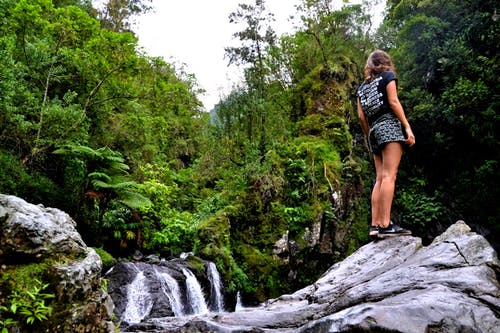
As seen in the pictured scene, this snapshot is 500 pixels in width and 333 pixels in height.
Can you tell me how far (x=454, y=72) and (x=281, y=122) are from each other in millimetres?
8066

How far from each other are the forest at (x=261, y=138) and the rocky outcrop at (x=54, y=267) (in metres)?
5.53

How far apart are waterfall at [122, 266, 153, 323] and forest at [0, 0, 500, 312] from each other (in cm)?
156

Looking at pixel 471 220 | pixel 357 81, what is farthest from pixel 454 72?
pixel 471 220

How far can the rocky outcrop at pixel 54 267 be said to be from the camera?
352cm

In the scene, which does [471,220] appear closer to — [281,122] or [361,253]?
[281,122]

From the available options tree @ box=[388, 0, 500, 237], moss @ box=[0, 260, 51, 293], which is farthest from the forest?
moss @ box=[0, 260, 51, 293]

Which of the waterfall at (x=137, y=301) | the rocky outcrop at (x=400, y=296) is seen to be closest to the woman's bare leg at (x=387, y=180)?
the rocky outcrop at (x=400, y=296)

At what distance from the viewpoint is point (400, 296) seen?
263 centimetres

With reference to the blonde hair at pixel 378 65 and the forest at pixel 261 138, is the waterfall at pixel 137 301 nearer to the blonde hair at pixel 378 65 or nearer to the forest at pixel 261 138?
the forest at pixel 261 138

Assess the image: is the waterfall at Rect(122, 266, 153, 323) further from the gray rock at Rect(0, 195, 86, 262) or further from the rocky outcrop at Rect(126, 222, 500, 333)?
the gray rock at Rect(0, 195, 86, 262)

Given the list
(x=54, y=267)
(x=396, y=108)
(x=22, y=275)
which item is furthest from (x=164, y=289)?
(x=396, y=108)

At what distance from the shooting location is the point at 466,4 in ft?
52.0

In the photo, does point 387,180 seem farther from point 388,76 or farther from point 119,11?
point 119,11

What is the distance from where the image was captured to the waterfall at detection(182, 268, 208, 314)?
343 inches
